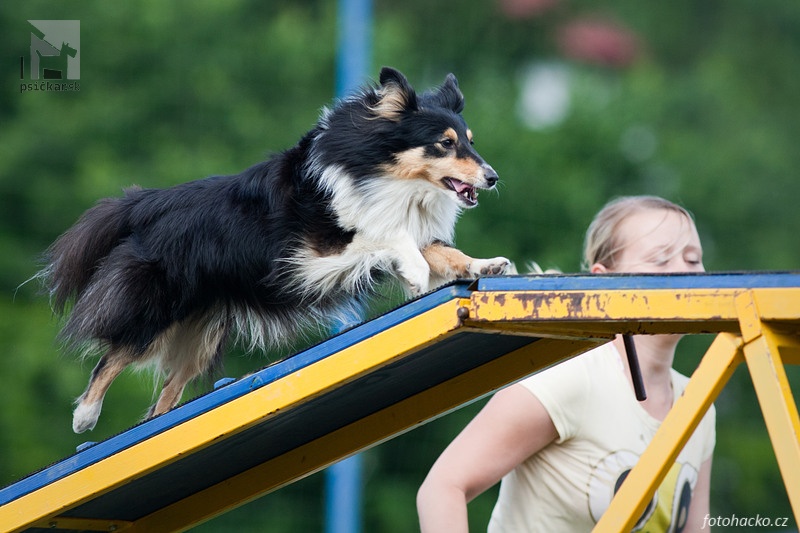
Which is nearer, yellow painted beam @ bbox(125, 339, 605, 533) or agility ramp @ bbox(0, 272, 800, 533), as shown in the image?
agility ramp @ bbox(0, 272, 800, 533)

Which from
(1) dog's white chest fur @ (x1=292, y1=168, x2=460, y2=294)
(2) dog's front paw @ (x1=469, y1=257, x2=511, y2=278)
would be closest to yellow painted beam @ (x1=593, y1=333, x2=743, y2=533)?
(2) dog's front paw @ (x1=469, y1=257, x2=511, y2=278)

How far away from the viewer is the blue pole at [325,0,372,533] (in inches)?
271

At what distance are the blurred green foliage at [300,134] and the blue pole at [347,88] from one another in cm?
57

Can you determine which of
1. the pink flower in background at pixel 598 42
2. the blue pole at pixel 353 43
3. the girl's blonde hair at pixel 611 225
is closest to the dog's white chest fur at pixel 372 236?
the girl's blonde hair at pixel 611 225

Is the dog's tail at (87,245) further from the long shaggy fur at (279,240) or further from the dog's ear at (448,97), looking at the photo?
the dog's ear at (448,97)

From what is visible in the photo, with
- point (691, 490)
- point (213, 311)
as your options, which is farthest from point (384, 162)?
point (691, 490)

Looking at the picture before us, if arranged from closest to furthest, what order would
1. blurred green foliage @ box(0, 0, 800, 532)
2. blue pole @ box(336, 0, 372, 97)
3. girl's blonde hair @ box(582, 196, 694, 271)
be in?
1. girl's blonde hair @ box(582, 196, 694, 271)
2. blue pole @ box(336, 0, 372, 97)
3. blurred green foliage @ box(0, 0, 800, 532)

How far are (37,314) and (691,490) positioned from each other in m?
6.96

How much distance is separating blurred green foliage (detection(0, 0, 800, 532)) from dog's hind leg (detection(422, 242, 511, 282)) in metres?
5.05

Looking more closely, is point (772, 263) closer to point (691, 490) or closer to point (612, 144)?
point (612, 144)

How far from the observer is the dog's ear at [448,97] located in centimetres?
345

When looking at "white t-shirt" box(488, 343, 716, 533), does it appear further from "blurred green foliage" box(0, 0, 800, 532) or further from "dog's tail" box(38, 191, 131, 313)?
"blurred green foliage" box(0, 0, 800, 532)

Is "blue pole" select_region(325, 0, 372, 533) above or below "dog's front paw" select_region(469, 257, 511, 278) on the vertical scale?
above

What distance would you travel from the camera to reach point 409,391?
2.68 meters
